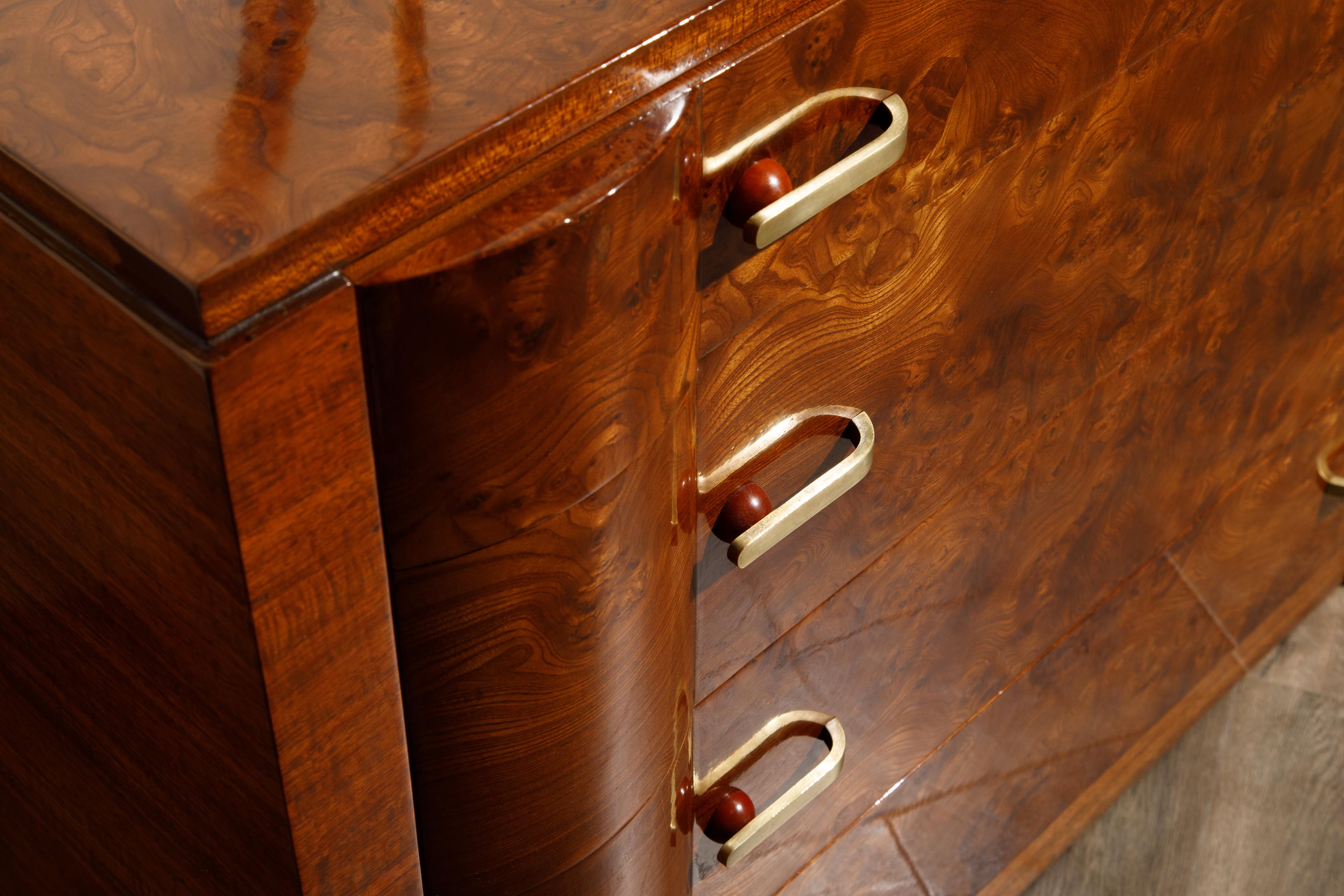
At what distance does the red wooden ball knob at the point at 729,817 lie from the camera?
723mm

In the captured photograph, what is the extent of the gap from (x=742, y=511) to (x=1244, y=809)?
2.85ft

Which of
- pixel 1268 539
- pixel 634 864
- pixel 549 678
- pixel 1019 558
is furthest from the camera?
pixel 1268 539

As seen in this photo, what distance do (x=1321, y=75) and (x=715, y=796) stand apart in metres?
0.50

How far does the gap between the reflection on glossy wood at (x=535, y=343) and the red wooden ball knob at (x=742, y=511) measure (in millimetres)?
122

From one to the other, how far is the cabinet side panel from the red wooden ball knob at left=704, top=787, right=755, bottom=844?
250 mm

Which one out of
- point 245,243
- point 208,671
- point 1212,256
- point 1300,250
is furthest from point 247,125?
point 1300,250

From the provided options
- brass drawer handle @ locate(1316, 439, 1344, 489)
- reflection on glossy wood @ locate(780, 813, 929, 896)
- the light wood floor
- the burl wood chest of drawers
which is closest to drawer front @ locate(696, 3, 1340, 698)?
the burl wood chest of drawers

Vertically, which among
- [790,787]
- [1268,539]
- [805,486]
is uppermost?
[805,486]

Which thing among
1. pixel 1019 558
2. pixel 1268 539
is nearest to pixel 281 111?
pixel 1019 558

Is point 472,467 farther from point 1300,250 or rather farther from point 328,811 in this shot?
point 1300,250

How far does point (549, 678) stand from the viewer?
521 millimetres

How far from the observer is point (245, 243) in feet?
1.22

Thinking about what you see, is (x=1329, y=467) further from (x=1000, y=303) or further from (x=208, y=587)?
(x=208, y=587)

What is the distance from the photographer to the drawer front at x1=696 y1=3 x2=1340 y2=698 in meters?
0.60
